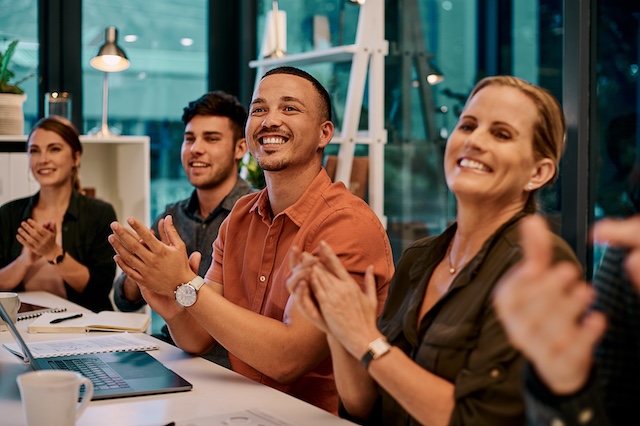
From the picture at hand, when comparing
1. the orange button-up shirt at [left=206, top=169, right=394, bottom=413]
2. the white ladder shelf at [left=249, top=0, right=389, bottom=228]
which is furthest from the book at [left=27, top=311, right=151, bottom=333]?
the white ladder shelf at [left=249, top=0, right=389, bottom=228]

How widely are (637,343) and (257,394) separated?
80 cm

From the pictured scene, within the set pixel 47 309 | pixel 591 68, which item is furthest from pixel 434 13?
pixel 47 309

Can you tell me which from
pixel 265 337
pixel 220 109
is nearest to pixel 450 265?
pixel 265 337

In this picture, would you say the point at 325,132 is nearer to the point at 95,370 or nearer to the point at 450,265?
the point at 450,265

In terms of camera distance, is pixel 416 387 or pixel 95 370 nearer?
pixel 416 387

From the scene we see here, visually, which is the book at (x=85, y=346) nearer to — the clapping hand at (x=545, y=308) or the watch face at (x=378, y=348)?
the watch face at (x=378, y=348)

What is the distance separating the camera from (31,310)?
2.69 metres

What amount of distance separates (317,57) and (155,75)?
1327 mm

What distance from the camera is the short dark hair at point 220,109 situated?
3139mm

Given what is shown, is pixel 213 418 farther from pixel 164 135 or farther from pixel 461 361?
pixel 164 135

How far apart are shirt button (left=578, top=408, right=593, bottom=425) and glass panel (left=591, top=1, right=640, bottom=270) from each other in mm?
2239

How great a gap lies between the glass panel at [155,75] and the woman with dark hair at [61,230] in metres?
0.92

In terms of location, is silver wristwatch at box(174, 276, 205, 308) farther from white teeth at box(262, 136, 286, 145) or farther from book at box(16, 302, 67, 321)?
book at box(16, 302, 67, 321)

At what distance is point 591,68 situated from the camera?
108 inches
